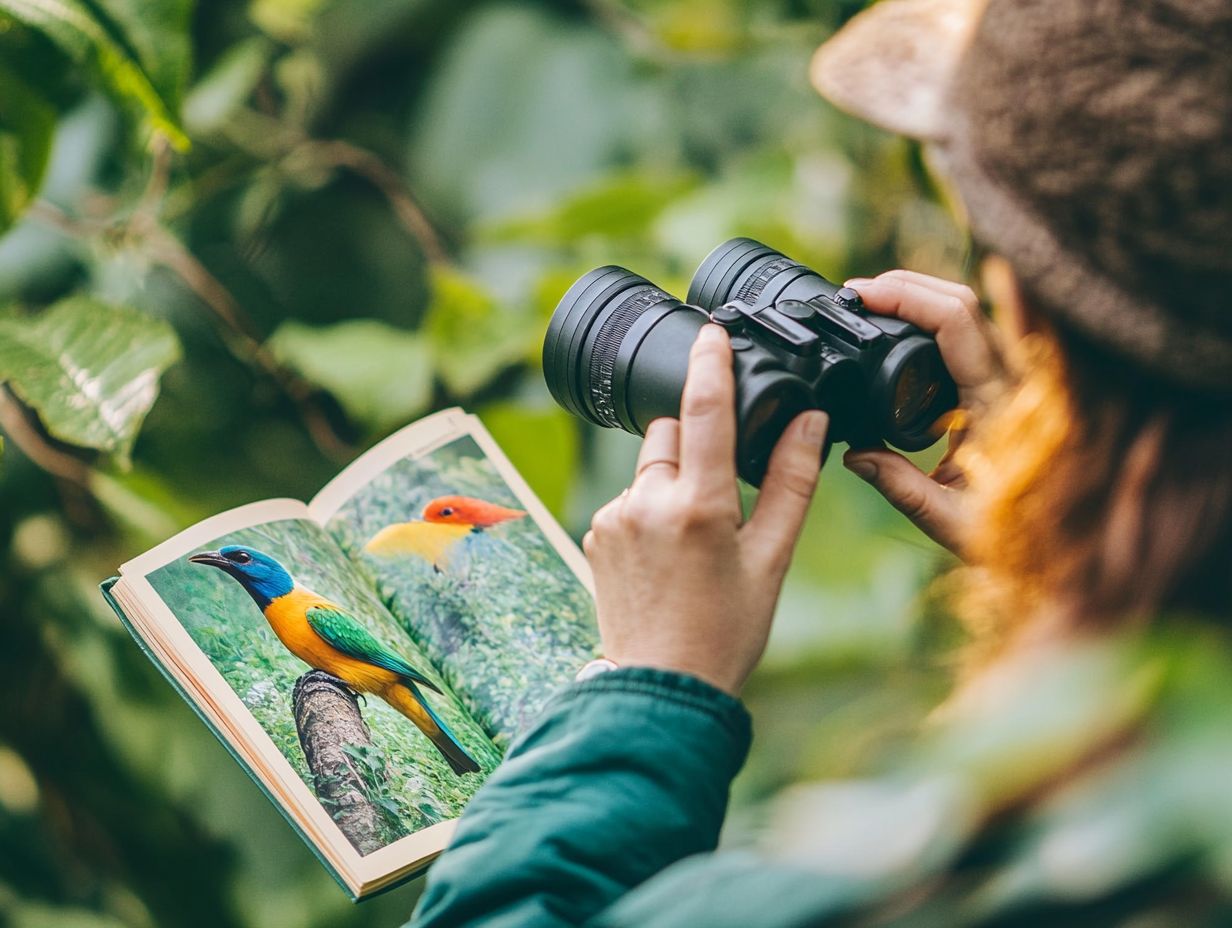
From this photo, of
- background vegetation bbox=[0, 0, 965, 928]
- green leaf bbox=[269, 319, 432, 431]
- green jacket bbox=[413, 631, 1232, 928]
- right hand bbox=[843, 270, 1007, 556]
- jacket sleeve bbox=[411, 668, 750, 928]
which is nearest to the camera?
green jacket bbox=[413, 631, 1232, 928]

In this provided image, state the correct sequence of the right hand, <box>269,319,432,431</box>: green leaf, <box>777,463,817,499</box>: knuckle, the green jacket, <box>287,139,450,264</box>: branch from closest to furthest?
1. the green jacket
2. <box>777,463,817,499</box>: knuckle
3. the right hand
4. <box>269,319,432,431</box>: green leaf
5. <box>287,139,450,264</box>: branch

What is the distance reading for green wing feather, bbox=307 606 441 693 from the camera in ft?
2.35

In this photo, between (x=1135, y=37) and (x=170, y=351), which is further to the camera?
(x=170, y=351)

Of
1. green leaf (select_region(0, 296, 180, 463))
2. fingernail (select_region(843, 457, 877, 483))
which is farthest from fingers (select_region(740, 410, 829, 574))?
green leaf (select_region(0, 296, 180, 463))

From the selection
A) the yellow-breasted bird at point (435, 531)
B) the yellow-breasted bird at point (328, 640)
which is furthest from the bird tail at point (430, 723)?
the yellow-breasted bird at point (435, 531)

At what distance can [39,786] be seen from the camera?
115 centimetres

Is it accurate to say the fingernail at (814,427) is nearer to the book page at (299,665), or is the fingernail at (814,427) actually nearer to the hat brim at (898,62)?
the hat brim at (898,62)

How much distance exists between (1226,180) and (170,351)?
0.76 metres

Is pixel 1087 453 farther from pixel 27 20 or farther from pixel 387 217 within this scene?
pixel 387 217

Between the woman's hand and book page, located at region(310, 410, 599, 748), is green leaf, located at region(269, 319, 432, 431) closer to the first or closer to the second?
book page, located at region(310, 410, 599, 748)

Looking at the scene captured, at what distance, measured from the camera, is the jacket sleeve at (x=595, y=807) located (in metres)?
0.50

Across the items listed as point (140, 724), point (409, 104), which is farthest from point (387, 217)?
point (140, 724)

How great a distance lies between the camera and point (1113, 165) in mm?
434

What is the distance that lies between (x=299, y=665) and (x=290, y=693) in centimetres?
2
